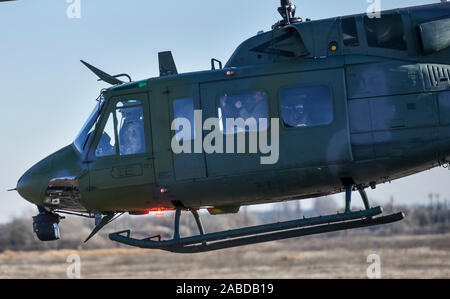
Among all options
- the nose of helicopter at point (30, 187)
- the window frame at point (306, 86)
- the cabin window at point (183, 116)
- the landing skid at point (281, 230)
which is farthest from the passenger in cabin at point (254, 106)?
the nose of helicopter at point (30, 187)

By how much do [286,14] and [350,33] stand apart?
94 cm

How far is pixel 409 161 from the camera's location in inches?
400

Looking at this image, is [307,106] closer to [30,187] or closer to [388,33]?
[388,33]

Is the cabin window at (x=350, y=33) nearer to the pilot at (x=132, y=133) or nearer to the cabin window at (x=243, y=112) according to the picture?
the cabin window at (x=243, y=112)

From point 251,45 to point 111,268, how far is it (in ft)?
59.9

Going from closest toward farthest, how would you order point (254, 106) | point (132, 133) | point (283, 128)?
point (283, 128) → point (254, 106) → point (132, 133)

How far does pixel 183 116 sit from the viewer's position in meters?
10.4

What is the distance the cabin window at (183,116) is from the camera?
10336mm

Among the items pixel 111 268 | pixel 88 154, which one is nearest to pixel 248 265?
pixel 111 268

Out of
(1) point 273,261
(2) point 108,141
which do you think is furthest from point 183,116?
(1) point 273,261

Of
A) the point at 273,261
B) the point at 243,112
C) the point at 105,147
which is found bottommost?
the point at 273,261

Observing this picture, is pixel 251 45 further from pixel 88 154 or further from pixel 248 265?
pixel 248 265

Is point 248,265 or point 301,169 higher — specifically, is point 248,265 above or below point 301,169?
below

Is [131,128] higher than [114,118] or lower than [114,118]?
lower
